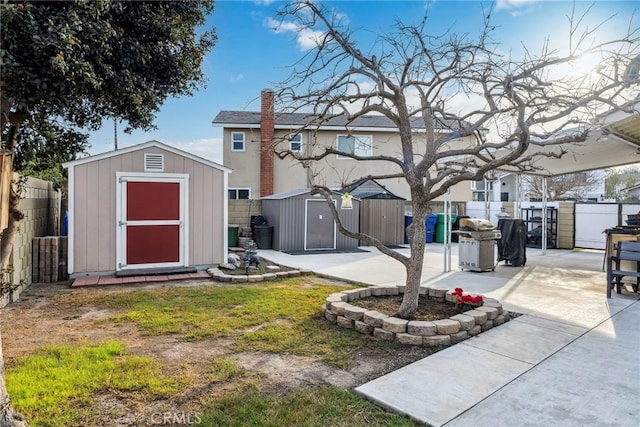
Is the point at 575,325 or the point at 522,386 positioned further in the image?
the point at 575,325

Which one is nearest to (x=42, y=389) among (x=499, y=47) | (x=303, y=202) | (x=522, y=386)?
(x=522, y=386)

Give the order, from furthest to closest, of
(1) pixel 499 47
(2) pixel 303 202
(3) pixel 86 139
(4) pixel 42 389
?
(2) pixel 303 202 < (3) pixel 86 139 < (1) pixel 499 47 < (4) pixel 42 389

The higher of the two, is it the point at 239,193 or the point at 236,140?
the point at 236,140

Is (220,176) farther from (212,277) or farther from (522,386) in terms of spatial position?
(522,386)

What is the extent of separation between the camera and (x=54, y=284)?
7.22 metres

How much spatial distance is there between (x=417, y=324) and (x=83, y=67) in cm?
412

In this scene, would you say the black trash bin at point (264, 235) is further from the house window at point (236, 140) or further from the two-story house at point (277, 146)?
the house window at point (236, 140)

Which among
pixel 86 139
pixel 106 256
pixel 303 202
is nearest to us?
pixel 86 139

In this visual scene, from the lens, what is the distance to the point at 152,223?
26.3ft

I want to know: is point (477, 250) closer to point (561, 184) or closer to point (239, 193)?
point (239, 193)

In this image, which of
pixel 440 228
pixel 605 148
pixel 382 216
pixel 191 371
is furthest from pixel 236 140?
pixel 191 371

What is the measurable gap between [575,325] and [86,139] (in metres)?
7.17

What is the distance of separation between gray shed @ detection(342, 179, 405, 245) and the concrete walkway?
732 centimetres

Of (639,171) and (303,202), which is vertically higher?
(639,171)
